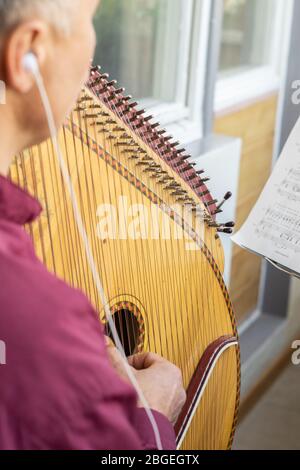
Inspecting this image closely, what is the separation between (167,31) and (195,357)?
4.27 ft

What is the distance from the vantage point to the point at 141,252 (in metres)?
1.25

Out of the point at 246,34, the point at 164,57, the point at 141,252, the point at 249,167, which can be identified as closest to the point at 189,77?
the point at 164,57

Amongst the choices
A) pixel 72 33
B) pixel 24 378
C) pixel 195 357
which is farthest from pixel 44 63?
pixel 195 357

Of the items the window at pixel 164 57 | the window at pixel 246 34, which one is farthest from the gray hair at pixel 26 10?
the window at pixel 246 34

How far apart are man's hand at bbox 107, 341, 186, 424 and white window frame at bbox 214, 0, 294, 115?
1.57m

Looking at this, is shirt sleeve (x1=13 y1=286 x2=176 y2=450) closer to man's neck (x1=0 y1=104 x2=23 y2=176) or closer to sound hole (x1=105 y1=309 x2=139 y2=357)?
man's neck (x1=0 y1=104 x2=23 y2=176)

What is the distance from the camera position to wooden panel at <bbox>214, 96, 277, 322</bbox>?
283 cm

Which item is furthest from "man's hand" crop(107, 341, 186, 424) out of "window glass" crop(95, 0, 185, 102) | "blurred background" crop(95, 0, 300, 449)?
"window glass" crop(95, 0, 185, 102)

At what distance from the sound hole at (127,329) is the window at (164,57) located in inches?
42.7

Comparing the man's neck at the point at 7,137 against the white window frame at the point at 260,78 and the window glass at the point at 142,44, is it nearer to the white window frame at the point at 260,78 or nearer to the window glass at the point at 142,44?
the window glass at the point at 142,44

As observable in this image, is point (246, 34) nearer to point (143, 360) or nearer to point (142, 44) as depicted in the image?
point (142, 44)

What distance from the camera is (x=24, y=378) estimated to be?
0.68 meters

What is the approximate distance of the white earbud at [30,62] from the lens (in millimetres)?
725
